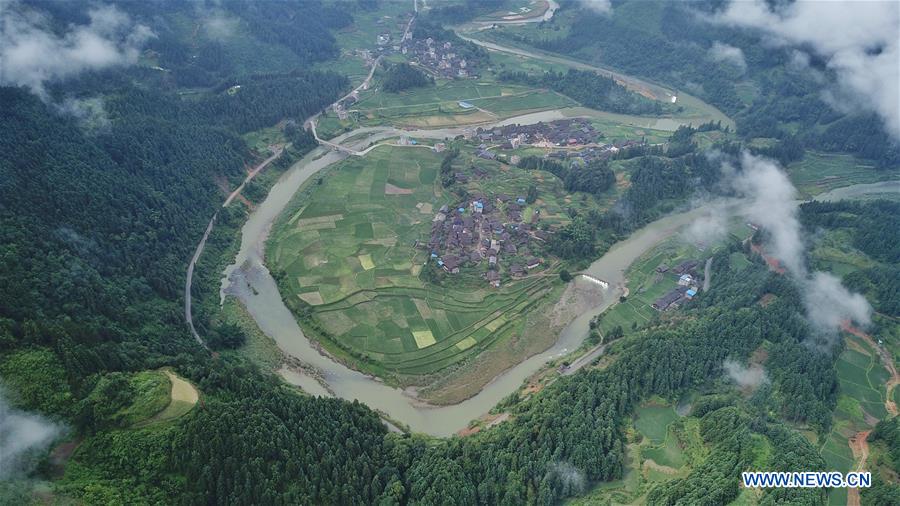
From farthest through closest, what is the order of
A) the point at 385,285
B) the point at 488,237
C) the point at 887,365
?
the point at 488,237
the point at 385,285
the point at 887,365

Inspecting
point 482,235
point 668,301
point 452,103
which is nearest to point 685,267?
point 668,301

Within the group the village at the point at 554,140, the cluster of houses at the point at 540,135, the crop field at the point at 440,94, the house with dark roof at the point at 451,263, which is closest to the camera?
the house with dark roof at the point at 451,263

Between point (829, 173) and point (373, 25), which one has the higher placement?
point (373, 25)

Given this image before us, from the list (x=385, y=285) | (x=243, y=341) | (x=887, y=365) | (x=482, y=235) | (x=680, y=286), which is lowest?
(x=887, y=365)

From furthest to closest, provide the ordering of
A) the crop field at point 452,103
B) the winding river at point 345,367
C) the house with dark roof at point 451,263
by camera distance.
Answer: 1. the crop field at point 452,103
2. the house with dark roof at point 451,263
3. the winding river at point 345,367

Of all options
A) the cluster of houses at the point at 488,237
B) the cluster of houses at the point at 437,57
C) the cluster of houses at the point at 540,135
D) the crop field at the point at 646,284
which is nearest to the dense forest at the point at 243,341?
the crop field at the point at 646,284

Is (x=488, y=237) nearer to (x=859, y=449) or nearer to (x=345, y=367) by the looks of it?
(x=345, y=367)

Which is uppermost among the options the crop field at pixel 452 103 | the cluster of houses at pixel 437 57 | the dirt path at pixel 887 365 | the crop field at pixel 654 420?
the cluster of houses at pixel 437 57

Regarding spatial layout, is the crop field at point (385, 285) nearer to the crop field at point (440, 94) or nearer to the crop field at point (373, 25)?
the crop field at point (440, 94)
